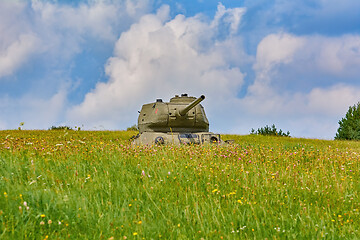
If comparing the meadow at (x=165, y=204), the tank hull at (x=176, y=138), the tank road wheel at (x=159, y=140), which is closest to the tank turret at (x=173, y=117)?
the tank hull at (x=176, y=138)

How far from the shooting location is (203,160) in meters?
8.13

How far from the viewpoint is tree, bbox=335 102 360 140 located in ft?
126

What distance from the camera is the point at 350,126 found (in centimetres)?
3944

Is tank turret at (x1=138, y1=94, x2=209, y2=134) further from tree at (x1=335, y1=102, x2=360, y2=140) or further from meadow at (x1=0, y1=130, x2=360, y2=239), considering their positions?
tree at (x1=335, y1=102, x2=360, y2=140)

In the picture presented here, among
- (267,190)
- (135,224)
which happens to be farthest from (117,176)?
(267,190)

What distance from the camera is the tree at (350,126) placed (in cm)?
3838

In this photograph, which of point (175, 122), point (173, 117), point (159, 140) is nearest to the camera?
point (159, 140)

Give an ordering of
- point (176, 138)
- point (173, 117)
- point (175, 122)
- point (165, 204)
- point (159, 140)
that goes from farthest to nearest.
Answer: point (175, 122) → point (173, 117) → point (176, 138) → point (159, 140) → point (165, 204)

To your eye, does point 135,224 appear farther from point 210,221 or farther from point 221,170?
point 221,170

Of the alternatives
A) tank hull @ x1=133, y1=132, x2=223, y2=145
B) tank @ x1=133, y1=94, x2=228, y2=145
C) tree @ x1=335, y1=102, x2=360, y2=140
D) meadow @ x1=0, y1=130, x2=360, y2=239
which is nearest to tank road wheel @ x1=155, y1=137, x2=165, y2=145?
tank hull @ x1=133, y1=132, x2=223, y2=145

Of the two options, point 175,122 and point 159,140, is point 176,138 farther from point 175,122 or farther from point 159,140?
point 175,122

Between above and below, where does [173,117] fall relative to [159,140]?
above

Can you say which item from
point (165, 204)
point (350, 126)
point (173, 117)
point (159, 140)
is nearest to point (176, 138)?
point (159, 140)

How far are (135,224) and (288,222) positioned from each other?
2014mm
